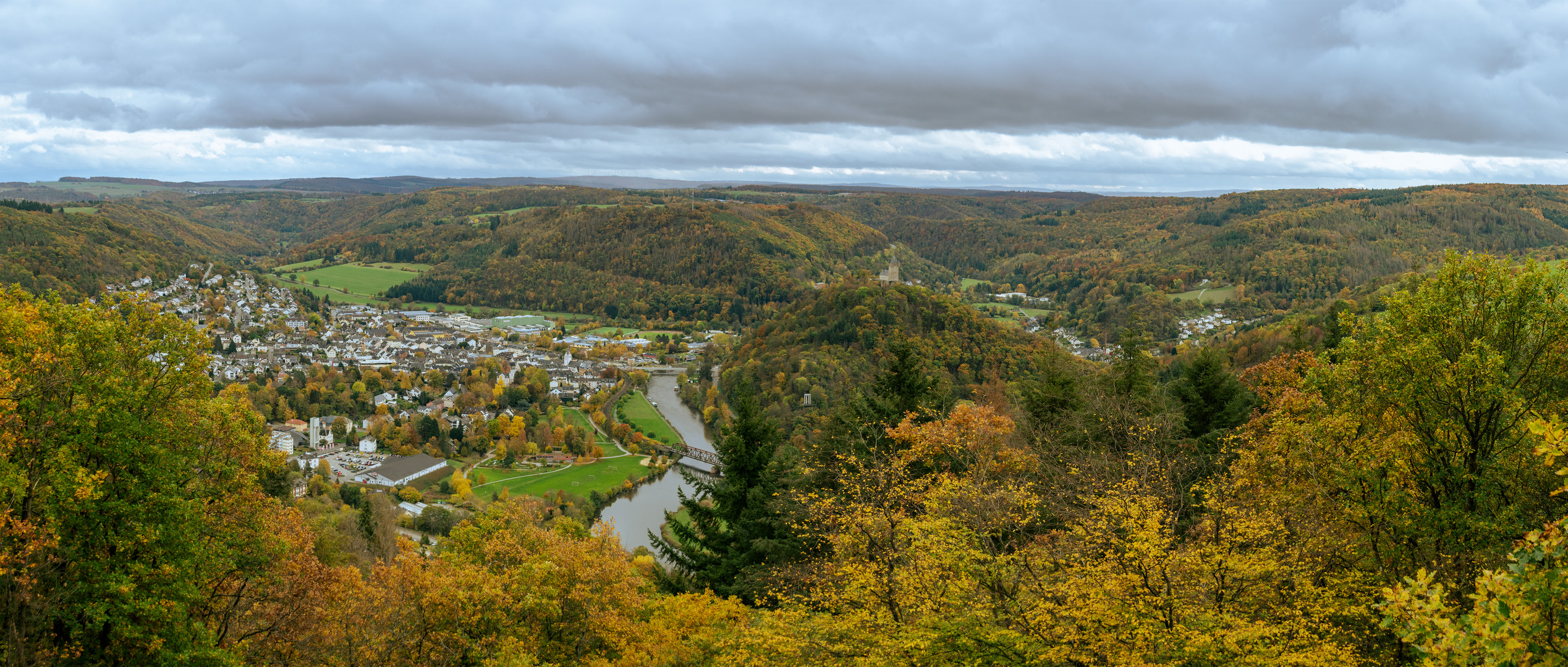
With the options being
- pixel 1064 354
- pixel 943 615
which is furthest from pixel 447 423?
pixel 943 615

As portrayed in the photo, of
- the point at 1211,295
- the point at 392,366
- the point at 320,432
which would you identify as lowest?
the point at 320,432

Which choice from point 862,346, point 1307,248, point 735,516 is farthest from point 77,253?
point 1307,248

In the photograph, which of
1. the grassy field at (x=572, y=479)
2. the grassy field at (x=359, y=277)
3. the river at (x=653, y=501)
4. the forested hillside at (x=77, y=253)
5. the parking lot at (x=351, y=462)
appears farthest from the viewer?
the grassy field at (x=359, y=277)

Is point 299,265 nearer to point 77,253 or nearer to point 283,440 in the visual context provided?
point 77,253

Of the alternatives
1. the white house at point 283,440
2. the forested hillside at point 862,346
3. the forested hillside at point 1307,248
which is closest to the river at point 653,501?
the forested hillside at point 862,346

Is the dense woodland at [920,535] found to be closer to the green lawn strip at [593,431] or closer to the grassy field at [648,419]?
the green lawn strip at [593,431]

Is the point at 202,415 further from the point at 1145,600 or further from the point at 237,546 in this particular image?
the point at 1145,600
